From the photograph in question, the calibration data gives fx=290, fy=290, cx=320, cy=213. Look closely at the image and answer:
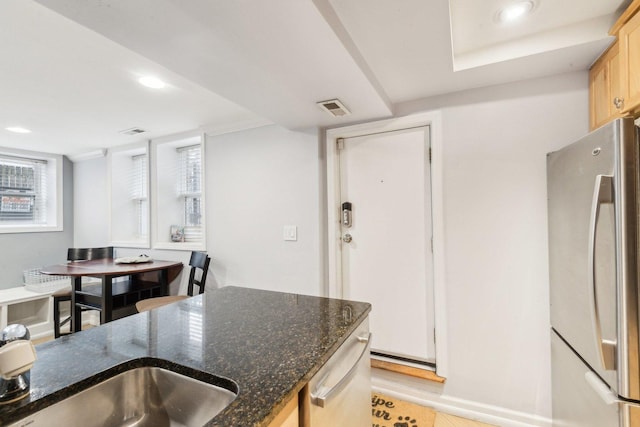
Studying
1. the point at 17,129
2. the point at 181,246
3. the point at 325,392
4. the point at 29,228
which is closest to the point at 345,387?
the point at 325,392

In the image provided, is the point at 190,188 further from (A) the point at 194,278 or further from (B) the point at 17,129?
(B) the point at 17,129

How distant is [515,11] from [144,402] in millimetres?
2192

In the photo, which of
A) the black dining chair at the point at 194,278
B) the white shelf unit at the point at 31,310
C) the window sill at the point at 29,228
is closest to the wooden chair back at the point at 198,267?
the black dining chair at the point at 194,278

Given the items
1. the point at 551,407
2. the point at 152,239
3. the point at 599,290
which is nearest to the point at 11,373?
the point at 599,290

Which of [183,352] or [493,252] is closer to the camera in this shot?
[183,352]

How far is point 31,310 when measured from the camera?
3.49 meters

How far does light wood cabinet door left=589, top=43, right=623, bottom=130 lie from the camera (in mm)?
1382

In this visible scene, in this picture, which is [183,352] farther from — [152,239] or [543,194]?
[152,239]

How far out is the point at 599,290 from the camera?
116 centimetres

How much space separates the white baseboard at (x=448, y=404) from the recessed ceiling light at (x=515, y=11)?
88.8 inches

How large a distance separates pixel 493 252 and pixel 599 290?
2.43ft

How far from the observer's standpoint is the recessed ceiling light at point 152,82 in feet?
6.49

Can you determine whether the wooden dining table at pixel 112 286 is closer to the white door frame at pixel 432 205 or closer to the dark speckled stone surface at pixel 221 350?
the dark speckled stone surface at pixel 221 350

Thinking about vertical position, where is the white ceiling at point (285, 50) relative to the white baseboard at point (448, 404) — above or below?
above
